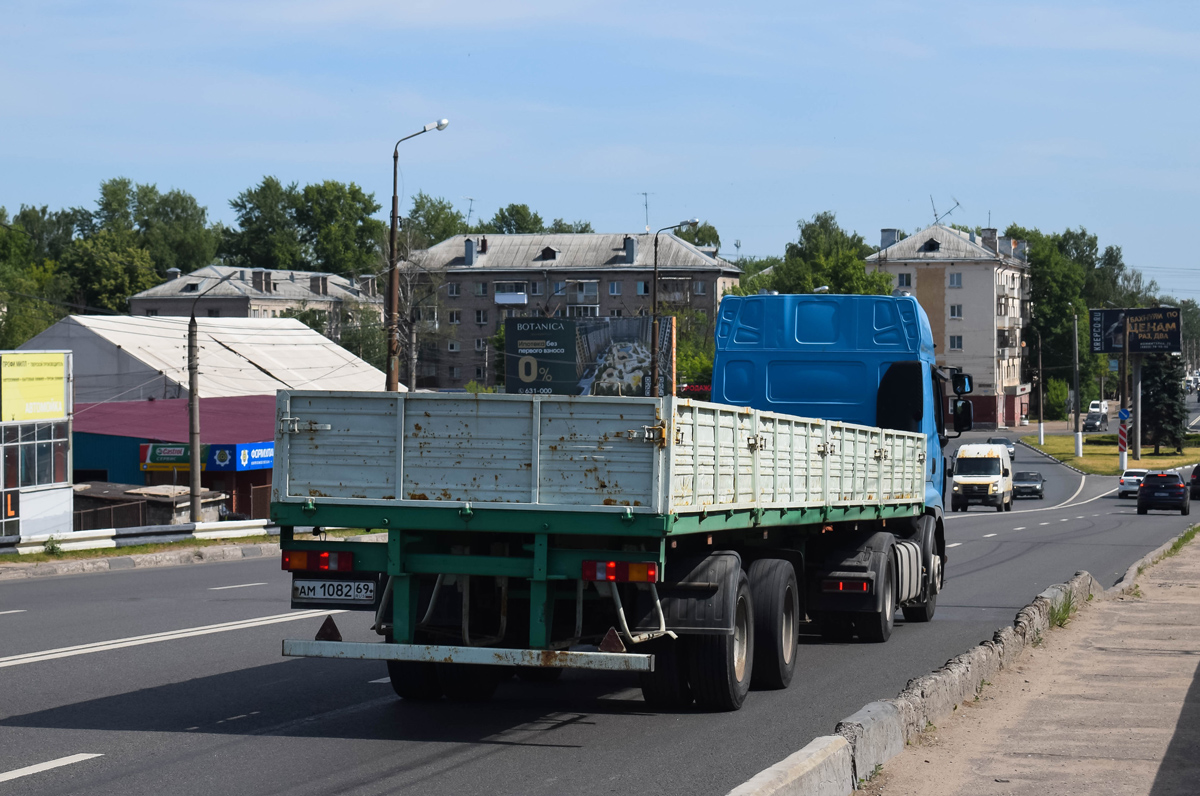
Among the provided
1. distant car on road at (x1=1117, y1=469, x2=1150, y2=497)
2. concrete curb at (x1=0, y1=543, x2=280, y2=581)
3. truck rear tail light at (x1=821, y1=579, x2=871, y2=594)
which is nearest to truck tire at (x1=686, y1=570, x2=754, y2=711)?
truck rear tail light at (x1=821, y1=579, x2=871, y2=594)

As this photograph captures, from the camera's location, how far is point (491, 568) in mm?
7957

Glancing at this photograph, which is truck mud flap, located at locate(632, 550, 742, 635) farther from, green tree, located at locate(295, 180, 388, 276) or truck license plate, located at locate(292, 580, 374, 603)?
green tree, located at locate(295, 180, 388, 276)

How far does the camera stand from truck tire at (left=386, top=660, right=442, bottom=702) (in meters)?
9.24

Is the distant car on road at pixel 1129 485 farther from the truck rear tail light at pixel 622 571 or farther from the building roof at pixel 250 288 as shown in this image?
the building roof at pixel 250 288

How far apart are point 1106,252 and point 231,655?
15432 centimetres

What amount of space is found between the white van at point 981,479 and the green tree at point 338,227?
8334 centimetres

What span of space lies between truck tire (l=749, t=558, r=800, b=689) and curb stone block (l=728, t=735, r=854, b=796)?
9.63 feet

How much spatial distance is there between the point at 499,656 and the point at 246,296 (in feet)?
341

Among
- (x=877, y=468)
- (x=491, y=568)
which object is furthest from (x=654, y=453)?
(x=877, y=468)

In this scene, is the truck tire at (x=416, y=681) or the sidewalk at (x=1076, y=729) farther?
the truck tire at (x=416, y=681)

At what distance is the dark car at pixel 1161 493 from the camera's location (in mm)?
49219

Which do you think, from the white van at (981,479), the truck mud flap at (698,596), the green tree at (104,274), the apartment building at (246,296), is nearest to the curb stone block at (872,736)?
the truck mud flap at (698,596)

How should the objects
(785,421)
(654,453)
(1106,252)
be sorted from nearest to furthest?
(654,453)
(785,421)
(1106,252)

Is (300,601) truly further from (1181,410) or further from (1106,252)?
(1106,252)
